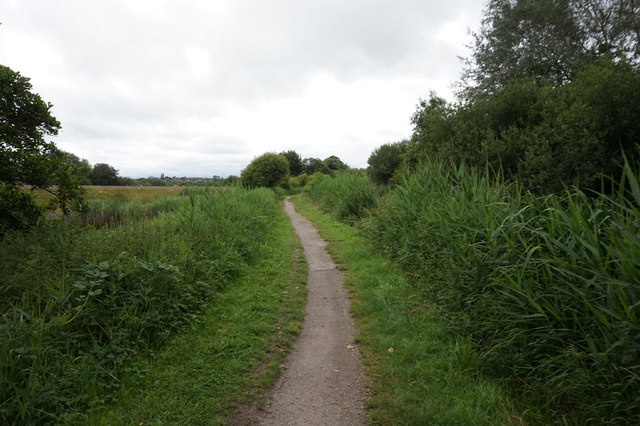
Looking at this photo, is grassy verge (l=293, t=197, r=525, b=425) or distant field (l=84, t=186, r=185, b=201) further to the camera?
distant field (l=84, t=186, r=185, b=201)

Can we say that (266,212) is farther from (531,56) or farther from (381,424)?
(531,56)

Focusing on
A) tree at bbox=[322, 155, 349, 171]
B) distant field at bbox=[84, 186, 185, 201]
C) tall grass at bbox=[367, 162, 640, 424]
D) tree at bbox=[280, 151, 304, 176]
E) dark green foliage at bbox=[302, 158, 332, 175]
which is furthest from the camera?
tree at bbox=[322, 155, 349, 171]

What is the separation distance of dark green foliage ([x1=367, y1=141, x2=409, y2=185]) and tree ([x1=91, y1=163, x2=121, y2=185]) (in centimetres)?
2585

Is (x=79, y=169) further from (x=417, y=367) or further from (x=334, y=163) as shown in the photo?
(x=334, y=163)

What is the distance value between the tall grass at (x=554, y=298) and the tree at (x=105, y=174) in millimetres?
32308

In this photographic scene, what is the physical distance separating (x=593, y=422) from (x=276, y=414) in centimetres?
242

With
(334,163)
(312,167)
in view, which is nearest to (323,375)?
(312,167)

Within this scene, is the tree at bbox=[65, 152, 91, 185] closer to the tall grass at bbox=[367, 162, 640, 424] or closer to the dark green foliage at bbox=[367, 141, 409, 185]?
the tall grass at bbox=[367, 162, 640, 424]

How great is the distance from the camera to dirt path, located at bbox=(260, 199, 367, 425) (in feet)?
8.20

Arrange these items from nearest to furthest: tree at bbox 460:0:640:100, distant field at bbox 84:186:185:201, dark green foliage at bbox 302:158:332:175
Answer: tree at bbox 460:0:640:100 → distant field at bbox 84:186:185:201 → dark green foliage at bbox 302:158:332:175

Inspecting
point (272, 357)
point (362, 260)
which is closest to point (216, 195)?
point (362, 260)

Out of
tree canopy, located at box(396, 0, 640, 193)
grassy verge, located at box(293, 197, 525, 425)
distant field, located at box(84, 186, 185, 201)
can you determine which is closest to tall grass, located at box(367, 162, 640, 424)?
grassy verge, located at box(293, 197, 525, 425)

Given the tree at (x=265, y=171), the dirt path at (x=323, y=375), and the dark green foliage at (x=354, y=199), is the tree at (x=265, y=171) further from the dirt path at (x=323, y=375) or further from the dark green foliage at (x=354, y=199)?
the dirt path at (x=323, y=375)

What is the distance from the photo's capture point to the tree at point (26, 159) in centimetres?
428
